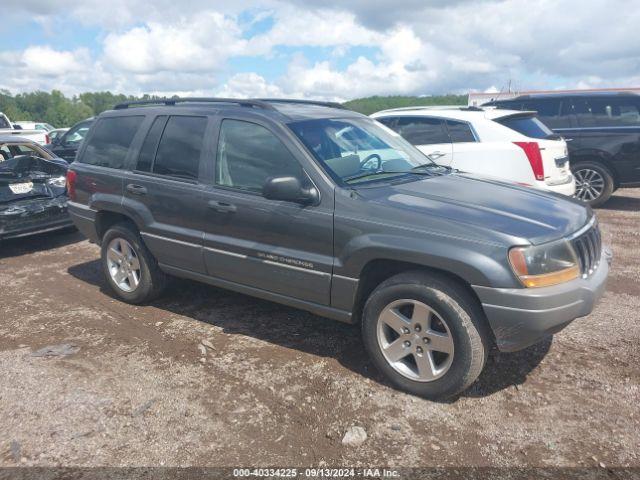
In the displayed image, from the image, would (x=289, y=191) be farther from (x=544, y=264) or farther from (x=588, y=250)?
(x=588, y=250)

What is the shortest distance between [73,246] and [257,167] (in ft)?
15.2

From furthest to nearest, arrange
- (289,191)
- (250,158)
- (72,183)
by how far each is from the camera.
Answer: (72,183), (250,158), (289,191)

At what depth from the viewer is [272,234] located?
369cm

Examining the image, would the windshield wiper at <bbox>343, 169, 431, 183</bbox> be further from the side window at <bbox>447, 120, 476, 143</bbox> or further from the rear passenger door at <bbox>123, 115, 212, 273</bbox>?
the side window at <bbox>447, 120, 476, 143</bbox>

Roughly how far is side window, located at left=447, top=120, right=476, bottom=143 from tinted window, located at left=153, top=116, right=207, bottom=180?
158 inches

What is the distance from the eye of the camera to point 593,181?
8625 mm

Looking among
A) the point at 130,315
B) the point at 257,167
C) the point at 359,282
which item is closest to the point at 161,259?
the point at 130,315

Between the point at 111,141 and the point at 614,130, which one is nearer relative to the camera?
the point at 111,141

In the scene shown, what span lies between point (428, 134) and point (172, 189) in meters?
4.25

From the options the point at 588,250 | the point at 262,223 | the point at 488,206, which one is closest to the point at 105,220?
the point at 262,223

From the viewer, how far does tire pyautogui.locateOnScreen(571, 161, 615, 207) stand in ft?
27.9

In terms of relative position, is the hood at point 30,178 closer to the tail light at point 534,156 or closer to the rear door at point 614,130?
the tail light at point 534,156

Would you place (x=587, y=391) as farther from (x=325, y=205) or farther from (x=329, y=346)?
(x=325, y=205)

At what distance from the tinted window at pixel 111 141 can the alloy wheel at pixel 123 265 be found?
30.2 inches
